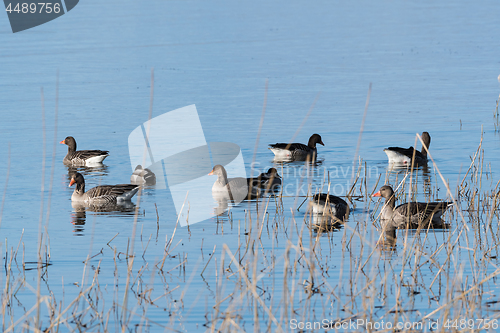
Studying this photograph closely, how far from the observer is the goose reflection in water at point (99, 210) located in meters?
13.3

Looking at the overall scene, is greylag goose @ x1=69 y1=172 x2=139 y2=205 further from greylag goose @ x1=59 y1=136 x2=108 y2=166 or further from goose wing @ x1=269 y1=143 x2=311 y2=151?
goose wing @ x1=269 y1=143 x2=311 y2=151

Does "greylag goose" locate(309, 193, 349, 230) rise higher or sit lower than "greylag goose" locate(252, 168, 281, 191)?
A: lower

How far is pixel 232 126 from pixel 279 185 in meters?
6.35

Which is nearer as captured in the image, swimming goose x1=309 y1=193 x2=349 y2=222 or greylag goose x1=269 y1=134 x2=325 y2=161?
swimming goose x1=309 y1=193 x2=349 y2=222

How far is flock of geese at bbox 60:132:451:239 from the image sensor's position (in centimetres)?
1170

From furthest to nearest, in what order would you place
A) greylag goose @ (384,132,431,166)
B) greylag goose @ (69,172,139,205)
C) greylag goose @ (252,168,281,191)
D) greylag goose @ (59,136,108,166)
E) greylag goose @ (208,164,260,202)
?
greylag goose @ (59,136,108,166) < greylag goose @ (384,132,431,166) < greylag goose @ (252,168,281,191) < greylag goose @ (208,164,260,202) < greylag goose @ (69,172,139,205)

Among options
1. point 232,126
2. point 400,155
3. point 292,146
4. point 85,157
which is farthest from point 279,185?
point 232,126

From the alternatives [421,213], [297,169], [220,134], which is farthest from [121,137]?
[421,213]

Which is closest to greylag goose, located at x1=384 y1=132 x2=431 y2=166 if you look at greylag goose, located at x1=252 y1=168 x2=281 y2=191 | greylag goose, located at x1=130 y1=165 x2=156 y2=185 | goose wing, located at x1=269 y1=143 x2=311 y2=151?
goose wing, located at x1=269 y1=143 x2=311 y2=151

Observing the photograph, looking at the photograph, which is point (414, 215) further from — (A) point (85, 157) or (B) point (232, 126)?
(B) point (232, 126)

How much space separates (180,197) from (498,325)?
8.41 meters

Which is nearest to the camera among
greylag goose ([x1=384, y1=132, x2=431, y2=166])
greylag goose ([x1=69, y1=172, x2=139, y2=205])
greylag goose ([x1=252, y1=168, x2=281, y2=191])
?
greylag goose ([x1=69, y1=172, x2=139, y2=205])

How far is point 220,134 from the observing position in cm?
2112

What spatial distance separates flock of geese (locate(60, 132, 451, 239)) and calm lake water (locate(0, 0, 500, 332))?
330 mm
